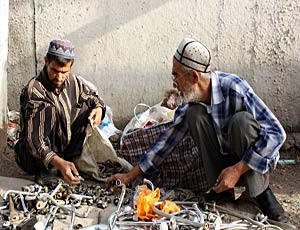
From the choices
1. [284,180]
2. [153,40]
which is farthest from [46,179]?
[284,180]

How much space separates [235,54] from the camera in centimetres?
592

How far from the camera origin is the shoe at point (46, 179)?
4.62m

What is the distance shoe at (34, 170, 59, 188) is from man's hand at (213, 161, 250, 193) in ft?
4.24

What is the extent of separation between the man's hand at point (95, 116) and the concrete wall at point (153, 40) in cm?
108

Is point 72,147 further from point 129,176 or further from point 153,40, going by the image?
point 153,40

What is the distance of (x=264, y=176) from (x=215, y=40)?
6.94 ft

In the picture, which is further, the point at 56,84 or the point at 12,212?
the point at 56,84

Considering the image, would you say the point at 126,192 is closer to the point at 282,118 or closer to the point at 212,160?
the point at 212,160

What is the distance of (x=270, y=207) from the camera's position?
13.8 ft

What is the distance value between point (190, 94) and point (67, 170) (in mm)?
1025

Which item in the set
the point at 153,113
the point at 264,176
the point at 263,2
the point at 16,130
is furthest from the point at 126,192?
the point at 263,2

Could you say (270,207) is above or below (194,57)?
below

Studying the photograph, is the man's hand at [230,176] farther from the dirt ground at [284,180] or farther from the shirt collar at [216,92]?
the dirt ground at [284,180]

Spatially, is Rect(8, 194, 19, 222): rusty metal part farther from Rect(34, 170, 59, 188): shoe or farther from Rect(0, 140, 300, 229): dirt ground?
Rect(0, 140, 300, 229): dirt ground
